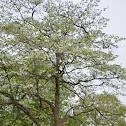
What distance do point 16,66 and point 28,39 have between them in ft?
4.38

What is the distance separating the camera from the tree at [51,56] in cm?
751

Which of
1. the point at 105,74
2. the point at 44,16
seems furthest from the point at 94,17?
the point at 105,74

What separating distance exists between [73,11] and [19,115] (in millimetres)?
6649

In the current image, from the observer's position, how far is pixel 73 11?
1069cm

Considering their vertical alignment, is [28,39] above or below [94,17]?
below

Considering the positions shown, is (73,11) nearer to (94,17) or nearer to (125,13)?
(94,17)

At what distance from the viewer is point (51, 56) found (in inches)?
294

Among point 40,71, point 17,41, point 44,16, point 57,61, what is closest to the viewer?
point 40,71

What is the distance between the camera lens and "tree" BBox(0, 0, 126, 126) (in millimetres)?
7512

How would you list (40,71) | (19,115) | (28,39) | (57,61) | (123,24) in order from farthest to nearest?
1. (123,24)
2. (19,115)
3. (57,61)
4. (28,39)
5. (40,71)

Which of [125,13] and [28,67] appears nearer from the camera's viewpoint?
[28,67]

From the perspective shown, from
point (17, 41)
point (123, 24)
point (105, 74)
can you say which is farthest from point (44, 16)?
point (123, 24)

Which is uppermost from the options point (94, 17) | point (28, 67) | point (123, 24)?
point (123, 24)

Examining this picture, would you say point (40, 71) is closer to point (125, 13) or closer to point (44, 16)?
point (44, 16)
